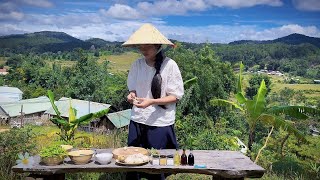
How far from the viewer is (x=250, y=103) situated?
260 inches

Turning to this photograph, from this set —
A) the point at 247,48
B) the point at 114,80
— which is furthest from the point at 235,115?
the point at 247,48

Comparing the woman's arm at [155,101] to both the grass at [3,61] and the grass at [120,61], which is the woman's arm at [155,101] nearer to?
the grass at [120,61]

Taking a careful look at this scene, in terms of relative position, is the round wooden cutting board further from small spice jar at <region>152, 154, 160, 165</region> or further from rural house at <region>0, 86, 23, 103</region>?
rural house at <region>0, 86, 23, 103</region>

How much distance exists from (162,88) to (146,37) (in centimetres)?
49

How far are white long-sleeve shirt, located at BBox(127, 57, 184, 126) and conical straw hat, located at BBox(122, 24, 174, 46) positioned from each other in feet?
0.67

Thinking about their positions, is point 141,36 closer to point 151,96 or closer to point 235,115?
point 151,96

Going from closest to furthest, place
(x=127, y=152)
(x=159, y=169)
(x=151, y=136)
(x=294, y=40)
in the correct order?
1. (x=159, y=169)
2. (x=127, y=152)
3. (x=151, y=136)
4. (x=294, y=40)

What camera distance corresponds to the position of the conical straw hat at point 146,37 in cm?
293

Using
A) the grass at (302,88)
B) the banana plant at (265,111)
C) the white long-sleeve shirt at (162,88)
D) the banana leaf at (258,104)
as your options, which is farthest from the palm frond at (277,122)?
the grass at (302,88)

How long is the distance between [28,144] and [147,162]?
2.38 m

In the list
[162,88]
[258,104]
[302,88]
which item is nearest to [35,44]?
[302,88]

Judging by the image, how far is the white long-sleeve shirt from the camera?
9.84 feet

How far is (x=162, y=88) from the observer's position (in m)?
3.02

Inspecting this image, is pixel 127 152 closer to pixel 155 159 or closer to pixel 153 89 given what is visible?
pixel 155 159
